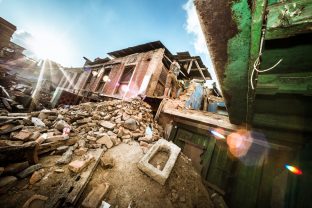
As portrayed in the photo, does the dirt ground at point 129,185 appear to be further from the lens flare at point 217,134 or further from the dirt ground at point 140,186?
the lens flare at point 217,134

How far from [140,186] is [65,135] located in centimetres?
231

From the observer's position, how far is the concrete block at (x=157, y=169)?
3.18 meters

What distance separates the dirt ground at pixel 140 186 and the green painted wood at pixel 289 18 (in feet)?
10.5

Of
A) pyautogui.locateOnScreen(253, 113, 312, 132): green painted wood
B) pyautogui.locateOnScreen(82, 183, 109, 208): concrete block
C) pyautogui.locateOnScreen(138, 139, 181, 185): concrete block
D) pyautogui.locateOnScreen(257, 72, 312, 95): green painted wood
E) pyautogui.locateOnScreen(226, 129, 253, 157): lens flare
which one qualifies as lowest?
pyautogui.locateOnScreen(82, 183, 109, 208): concrete block

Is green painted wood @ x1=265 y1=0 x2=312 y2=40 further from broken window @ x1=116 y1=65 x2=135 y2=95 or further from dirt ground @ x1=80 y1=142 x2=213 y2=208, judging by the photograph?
broken window @ x1=116 y1=65 x2=135 y2=95

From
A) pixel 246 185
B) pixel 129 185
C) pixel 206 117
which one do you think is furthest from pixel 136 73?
pixel 246 185

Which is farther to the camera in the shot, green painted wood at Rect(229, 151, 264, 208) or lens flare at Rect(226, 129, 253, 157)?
lens flare at Rect(226, 129, 253, 157)

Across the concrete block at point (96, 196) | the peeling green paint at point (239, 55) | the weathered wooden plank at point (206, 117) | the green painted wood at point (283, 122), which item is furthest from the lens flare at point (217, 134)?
the concrete block at point (96, 196)

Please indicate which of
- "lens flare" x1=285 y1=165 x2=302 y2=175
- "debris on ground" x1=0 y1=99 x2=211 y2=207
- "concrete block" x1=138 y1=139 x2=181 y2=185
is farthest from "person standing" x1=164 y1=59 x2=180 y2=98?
"lens flare" x1=285 y1=165 x2=302 y2=175

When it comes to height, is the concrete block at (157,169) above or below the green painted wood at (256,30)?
below

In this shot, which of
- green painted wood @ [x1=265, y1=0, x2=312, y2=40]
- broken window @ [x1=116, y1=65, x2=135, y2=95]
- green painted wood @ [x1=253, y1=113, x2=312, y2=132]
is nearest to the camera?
green painted wood @ [x1=265, y1=0, x2=312, y2=40]

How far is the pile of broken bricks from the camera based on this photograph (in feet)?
8.29

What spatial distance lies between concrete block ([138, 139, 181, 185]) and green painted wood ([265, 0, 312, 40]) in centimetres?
311

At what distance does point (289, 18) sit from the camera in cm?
110
